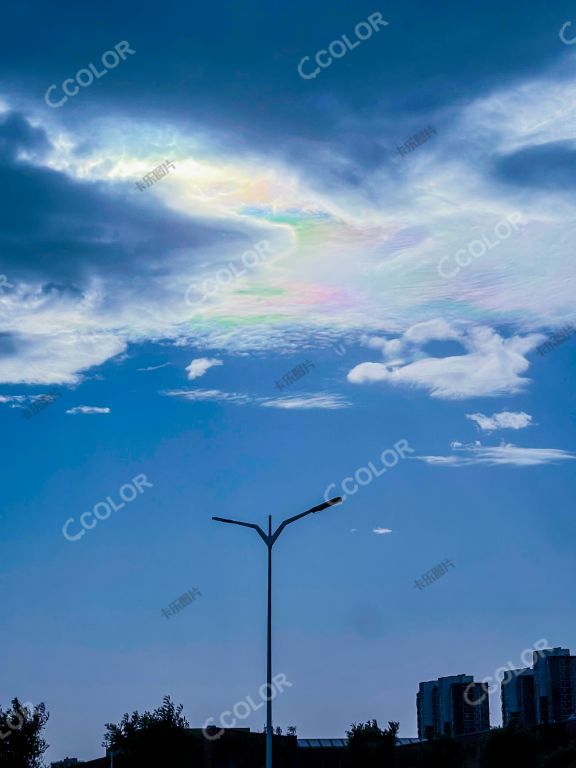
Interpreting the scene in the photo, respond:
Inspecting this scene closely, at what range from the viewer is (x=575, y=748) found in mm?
63812

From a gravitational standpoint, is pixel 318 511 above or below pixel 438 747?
above

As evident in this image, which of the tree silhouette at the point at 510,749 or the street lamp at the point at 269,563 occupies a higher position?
the street lamp at the point at 269,563

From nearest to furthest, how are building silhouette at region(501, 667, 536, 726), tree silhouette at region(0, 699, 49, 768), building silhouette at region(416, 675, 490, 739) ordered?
tree silhouette at region(0, 699, 49, 768) < building silhouette at region(501, 667, 536, 726) < building silhouette at region(416, 675, 490, 739)

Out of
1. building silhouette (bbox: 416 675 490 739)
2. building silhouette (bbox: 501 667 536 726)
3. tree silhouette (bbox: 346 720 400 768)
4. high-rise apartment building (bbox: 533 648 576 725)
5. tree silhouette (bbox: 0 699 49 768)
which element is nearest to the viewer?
tree silhouette (bbox: 0 699 49 768)

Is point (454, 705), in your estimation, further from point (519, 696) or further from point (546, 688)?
point (546, 688)

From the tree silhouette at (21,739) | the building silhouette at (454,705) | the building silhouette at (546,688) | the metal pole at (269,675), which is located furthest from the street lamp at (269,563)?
the building silhouette at (454,705)

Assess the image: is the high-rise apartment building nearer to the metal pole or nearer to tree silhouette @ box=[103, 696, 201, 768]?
tree silhouette @ box=[103, 696, 201, 768]

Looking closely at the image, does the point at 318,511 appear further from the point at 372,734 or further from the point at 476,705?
the point at 476,705

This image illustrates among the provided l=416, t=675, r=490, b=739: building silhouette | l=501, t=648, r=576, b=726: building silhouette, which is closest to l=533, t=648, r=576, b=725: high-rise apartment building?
l=501, t=648, r=576, b=726: building silhouette

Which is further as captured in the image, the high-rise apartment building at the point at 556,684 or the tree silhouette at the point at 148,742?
the high-rise apartment building at the point at 556,684

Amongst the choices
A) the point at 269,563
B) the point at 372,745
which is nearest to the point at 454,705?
the point at 372,745

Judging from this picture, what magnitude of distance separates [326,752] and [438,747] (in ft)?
100

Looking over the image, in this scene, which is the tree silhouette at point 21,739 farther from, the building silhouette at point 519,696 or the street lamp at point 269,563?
the building silhouette at point 519,696

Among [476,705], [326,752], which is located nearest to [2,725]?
[326,752]
